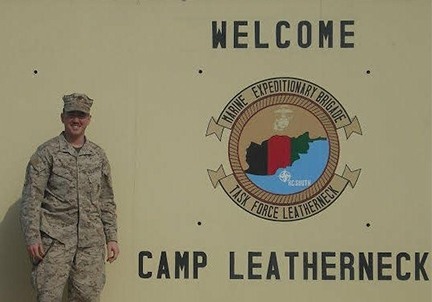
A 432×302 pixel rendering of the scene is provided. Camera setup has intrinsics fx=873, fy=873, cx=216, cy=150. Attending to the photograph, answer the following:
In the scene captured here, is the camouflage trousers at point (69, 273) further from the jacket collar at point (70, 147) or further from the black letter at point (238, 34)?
the black letter at point (238, 34)

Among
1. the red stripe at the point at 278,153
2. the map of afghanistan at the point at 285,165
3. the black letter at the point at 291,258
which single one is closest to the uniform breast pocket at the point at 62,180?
the map of afghanistan at the point at 285,165

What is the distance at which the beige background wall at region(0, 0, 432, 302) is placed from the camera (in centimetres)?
451

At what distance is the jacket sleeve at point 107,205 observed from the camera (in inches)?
169

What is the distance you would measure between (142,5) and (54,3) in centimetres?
46

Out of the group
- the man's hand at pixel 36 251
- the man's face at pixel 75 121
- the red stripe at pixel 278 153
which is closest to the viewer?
the man's hand at pixel 36 251

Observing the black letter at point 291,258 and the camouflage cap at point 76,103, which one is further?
the black letter at point 291,258

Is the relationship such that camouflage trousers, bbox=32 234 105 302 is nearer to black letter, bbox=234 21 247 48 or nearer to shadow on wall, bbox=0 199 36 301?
shadow on wall, bbox=0 199 36 301

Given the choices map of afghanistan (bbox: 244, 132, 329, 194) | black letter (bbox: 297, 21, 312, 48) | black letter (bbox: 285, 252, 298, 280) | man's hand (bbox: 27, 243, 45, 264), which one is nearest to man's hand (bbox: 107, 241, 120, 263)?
man's hand (bbox: 27, 243, 45, 264)

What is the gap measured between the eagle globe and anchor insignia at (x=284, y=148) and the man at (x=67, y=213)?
2.24ft

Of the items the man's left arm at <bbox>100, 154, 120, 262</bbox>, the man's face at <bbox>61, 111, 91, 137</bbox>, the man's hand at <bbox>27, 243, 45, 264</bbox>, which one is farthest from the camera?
the man's left arm at <bbox>100, 154, 120, 262</bbox>

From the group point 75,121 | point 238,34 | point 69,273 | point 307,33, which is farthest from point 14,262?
point 307,33

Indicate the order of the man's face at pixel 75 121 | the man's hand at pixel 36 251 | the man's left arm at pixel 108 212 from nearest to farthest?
the man's hand at pixel 36 251
the man's face at pixel 75 121
the man's left arm at pixel 108 212

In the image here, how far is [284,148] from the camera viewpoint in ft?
14.8

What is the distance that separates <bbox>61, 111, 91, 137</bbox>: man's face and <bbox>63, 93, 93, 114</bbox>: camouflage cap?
24mm
